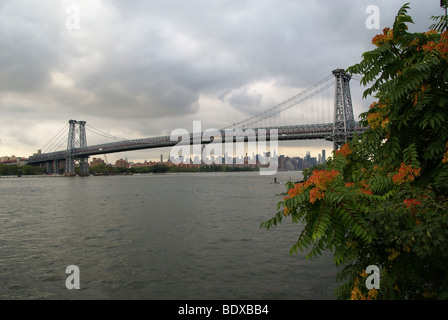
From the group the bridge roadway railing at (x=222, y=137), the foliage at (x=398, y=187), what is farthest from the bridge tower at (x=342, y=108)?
the foliage at (x=398, y=187)

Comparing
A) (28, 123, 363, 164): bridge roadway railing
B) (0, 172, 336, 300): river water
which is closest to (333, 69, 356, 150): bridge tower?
(28, 123, 363, 164): bridge roadway railing

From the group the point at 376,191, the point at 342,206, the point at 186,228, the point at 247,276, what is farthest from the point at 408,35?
the point at 186,228

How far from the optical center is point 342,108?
2486 inches

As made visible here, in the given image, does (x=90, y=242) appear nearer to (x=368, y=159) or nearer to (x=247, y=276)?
(x=247, y=276)

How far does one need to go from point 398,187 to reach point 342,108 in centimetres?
6436

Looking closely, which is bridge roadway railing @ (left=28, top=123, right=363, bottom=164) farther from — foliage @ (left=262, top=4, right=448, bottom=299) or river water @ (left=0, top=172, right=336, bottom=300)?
foliage @ (left=262, top=4, right=448, bottom=299)

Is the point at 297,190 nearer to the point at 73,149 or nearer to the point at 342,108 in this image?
the point at 342,108

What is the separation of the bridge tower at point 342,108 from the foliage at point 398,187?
59561 mm

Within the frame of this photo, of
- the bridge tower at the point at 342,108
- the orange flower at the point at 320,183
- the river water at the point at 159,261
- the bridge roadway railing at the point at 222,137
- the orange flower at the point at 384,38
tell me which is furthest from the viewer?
the bridge roadway railing at the point at 222,137

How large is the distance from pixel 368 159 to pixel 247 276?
6914mm

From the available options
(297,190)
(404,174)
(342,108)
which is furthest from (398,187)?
(342,108)

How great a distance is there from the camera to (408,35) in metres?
3.71

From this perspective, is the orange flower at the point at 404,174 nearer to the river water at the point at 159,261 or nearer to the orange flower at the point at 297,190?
the orange flower at the point at 297,190

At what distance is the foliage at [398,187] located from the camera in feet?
10.6
